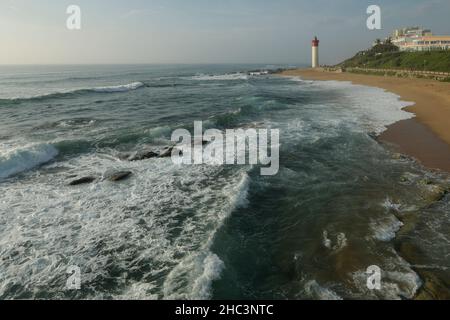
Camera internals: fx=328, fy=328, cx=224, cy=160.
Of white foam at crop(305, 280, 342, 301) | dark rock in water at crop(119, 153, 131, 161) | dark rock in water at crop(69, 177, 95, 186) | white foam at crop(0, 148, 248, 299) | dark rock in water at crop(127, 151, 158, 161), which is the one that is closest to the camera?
white foam at crop(305, 280, 342, 301)

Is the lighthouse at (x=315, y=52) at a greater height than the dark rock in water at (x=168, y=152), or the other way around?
the lighthouse at (x=315, y=52)

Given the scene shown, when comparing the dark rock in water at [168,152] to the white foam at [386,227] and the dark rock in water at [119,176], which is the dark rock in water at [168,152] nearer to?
the dark rock in water at [119,176]

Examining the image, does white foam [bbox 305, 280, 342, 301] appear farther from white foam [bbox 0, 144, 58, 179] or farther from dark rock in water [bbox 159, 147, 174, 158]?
white foam [bbox 0, 144, 58, 179]

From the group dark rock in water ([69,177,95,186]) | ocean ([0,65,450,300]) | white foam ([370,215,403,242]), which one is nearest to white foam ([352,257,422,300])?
ocean ([0,65,450,300])

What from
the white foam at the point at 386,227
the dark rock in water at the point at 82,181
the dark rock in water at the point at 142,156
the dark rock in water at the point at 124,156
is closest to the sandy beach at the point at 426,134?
the white foam at the point at 386,227

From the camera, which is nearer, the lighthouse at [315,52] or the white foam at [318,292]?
the white foam at [318,292]

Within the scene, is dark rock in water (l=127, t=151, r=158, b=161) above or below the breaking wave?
below
